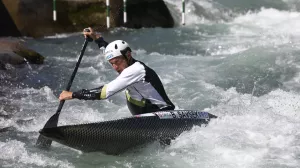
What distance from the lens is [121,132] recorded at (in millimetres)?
5945

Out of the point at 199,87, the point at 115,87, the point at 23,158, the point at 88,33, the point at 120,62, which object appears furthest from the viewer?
the point at 199,87

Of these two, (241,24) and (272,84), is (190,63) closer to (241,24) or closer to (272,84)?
(272,84)

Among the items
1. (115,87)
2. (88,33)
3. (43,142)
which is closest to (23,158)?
(43,142)

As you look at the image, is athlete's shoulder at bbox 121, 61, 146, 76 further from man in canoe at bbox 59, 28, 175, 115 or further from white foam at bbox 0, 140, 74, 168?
white foam at bbox 0, 140, 74, 168

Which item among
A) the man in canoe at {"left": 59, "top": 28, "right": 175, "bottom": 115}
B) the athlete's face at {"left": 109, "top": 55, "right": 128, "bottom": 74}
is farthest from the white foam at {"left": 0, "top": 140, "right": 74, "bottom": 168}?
the athlete's face at {"left": 109, "top": 55, "right": 128, "bottom": 74}

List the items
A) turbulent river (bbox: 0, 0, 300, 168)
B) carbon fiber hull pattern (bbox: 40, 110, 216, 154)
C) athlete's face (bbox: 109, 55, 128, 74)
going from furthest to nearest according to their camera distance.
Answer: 1. turbulent river (bbox: 0, 0, 300, 168)
2. athlete's face (bbox: 109, 55, 128, 74)
3. carbon fiber hull pattern (bbox: 40, 110, 216, 154)

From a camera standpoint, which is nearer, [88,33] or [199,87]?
[88,33]

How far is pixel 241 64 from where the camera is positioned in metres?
10.9

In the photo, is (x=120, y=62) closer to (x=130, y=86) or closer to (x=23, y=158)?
(x=130, y=86)

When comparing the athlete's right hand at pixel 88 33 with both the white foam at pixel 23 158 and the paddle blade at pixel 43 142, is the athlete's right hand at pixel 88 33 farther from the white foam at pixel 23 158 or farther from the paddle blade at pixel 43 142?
the white foam at pixel 23 158

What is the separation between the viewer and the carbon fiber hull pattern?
18.9ft

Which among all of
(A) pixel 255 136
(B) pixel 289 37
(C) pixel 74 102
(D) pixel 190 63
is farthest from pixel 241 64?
(A) pixel 255 136

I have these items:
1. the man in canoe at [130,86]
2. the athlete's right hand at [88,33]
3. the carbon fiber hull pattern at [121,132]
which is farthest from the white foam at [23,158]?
the athlete's right hand at [88,33]

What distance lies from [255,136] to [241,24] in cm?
941
